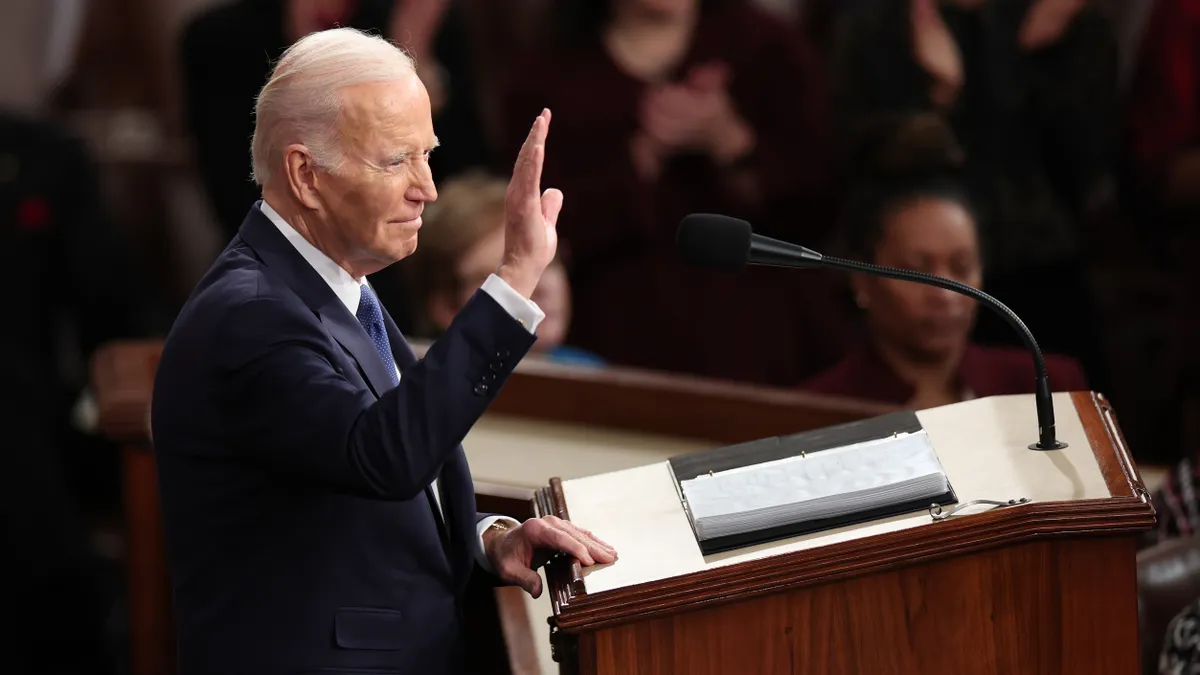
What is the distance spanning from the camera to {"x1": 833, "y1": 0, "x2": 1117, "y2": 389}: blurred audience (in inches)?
135

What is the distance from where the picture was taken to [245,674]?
167 cm

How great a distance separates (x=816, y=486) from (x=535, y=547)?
0.29 m

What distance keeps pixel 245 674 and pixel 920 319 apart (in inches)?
60.7

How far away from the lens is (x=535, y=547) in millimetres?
1733

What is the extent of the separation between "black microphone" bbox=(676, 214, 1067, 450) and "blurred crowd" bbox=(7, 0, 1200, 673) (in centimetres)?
106

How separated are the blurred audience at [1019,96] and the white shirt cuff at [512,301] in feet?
6.38

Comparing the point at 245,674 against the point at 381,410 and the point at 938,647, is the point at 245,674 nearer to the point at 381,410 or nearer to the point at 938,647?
the point at 381,410

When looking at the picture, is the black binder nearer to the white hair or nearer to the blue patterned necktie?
the blue patterned necktie

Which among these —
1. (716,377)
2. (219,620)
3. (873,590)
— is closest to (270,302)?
(219,620)

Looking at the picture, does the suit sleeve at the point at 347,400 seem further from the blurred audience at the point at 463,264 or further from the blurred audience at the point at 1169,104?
the blurred audience at the point at 1169,104

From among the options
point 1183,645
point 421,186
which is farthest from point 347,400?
point 1183,645

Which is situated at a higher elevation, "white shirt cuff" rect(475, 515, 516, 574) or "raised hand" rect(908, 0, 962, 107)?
"raised hand" rect(908, 0, 962, 107)

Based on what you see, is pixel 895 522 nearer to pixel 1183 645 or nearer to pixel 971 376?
pixel 1183 645

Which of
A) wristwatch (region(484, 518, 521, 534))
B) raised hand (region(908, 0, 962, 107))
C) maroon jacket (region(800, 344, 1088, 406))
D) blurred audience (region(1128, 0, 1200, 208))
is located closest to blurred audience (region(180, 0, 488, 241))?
raised hand (region(908, 0, 962, 107))
